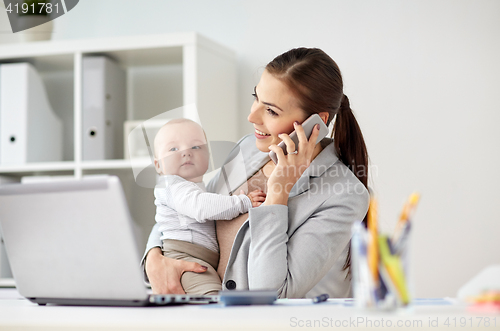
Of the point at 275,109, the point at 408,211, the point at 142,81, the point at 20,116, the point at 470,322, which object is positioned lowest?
the point at 470,322

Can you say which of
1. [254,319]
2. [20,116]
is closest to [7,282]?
[20,116]

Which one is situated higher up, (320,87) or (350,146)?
(320,87)

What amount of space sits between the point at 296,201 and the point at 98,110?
139 cm

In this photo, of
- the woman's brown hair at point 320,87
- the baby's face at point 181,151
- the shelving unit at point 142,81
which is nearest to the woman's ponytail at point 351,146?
the woman's brown hair at point 320,87

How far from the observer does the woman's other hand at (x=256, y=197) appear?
136 centimetres

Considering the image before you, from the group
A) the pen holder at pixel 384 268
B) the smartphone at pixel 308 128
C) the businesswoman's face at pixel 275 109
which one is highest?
the businesswoman's face at pixel 275 109

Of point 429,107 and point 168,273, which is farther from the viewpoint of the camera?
point 429,107

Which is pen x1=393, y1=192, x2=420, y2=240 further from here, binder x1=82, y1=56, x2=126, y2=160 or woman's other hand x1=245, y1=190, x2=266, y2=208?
binder x1=82, y1=56, x2=126, y2=160

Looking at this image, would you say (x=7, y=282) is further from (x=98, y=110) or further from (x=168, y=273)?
(x=168, y=273)

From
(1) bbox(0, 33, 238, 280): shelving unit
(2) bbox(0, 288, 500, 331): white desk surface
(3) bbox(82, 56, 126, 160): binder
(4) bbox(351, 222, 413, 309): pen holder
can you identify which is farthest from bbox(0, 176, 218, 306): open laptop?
(3) bbox(82, 56, 126, 160): binder

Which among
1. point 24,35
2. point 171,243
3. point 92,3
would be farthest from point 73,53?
point 171,243

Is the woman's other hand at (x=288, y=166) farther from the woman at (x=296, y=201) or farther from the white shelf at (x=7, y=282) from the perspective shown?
the white shelf at (x=7, y=282)

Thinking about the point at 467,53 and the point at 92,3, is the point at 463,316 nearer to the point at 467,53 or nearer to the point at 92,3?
the point at 467,53

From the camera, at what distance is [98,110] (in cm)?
233
